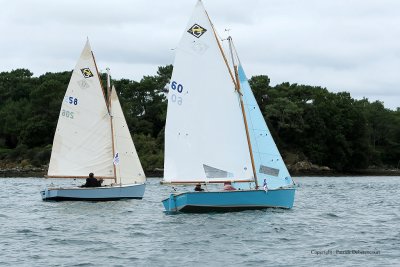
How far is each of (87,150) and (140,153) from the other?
232 feet

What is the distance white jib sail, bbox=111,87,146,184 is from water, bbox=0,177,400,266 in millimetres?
5652

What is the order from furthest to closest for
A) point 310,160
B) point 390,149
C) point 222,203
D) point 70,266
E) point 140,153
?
point 390,149 → point 310,160 → point 140,153 → point 222,203 → point 70,266

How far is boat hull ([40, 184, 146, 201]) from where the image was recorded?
164 ft

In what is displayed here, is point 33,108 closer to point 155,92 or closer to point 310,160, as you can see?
point 155,92

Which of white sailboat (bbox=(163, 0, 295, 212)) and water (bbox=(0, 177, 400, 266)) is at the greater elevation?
white sailboat (bbox=(163, 0, 295, 212))

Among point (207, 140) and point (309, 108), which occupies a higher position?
point (309, 108)

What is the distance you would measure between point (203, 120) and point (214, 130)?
0.73m

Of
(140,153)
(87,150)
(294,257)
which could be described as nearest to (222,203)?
(294,257)

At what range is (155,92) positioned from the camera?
461 ft

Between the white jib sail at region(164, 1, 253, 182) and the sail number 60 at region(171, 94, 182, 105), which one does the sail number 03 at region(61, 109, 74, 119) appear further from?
the sail number 60 at region(171, 94, 182, 105)

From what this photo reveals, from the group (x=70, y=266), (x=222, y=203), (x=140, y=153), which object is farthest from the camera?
(x=140, y=153)

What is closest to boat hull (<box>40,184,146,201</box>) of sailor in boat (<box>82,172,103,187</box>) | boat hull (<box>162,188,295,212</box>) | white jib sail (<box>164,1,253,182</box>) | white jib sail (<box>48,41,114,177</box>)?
sailor in boat (<box>82,172,103,187</box>)

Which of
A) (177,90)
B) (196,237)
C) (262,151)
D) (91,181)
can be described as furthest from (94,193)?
(196,237)

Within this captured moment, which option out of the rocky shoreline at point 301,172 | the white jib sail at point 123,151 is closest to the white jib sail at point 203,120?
the white jib sail at point 123,151
